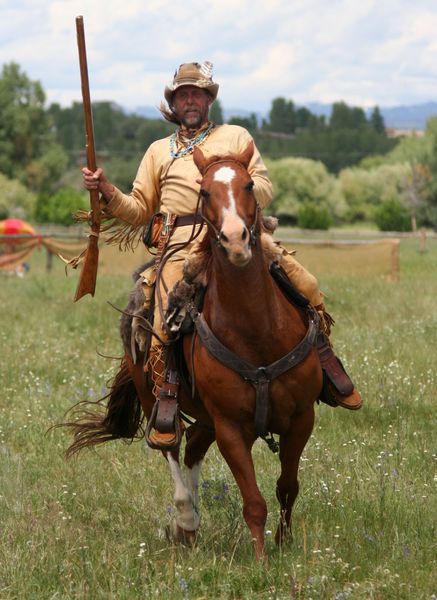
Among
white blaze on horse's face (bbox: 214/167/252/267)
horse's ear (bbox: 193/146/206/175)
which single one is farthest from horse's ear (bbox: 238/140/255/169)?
white blaze on horse's face (bbox: 214/167/252/267)

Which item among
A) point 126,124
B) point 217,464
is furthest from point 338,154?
point 217,464

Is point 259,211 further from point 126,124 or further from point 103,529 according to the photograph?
point 126,124

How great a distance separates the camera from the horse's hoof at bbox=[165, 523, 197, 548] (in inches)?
267

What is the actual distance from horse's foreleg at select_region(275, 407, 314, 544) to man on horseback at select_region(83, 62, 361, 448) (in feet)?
1.88

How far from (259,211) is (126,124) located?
16211 cm

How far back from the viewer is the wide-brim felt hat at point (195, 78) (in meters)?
6.81

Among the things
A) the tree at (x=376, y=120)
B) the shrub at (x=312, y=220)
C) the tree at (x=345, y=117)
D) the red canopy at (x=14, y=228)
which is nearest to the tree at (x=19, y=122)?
the shrub at (x=312, y=220)

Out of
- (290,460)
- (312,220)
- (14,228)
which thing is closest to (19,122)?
(312,220)

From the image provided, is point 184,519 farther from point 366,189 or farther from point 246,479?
point 366,189

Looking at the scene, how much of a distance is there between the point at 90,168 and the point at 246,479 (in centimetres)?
213

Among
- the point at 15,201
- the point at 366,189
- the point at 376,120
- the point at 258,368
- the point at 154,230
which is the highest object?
the point at 376,120

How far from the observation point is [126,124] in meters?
165

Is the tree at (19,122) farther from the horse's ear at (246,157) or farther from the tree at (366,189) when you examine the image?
the horse's ear at (246,157)

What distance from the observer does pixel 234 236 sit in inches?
200
